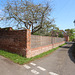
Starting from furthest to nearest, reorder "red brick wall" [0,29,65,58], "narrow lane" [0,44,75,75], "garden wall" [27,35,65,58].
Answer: "garden wall" [27,35,65,58], "red brick wall" [0,29,65,58], "narrow lane" [0,44,75,75]

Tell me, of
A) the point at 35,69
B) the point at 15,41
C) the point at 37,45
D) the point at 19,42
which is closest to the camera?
the point at 35,69

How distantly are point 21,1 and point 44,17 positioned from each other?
425 cm

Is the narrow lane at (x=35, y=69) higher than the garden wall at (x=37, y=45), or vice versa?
the garden wall at (x=37, y=45)

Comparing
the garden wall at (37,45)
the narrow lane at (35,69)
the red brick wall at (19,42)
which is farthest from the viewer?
the garden wall at (37,45)

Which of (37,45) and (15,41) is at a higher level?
(15,41)

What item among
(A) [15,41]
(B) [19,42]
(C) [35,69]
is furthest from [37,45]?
(C) [35,69]

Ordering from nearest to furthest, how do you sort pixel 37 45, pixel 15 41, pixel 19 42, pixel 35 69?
pixel 35 69 → pixel 19 42 → pixel 15 41 → pixel 37 45

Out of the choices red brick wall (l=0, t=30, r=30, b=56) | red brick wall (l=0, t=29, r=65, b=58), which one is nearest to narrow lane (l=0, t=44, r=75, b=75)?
red brick wall (l=0, t=29, r=65, b=58)

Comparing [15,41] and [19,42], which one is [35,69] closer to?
[19,42]

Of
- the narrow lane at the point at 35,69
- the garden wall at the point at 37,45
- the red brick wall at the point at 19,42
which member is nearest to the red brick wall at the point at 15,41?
the red brick wall at the point at 19,42

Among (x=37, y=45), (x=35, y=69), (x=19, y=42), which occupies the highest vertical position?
(x=19, y=42)

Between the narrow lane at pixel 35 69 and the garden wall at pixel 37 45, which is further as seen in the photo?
the garden wall at pixel 37 45

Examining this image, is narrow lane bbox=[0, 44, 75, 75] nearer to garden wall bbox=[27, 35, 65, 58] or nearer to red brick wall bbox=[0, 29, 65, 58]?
red brick wall bbox=[0, 29, 65, 58]

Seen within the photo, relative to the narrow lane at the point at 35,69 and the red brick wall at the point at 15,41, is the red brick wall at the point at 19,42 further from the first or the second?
the narrow lane at the point at 35,69
